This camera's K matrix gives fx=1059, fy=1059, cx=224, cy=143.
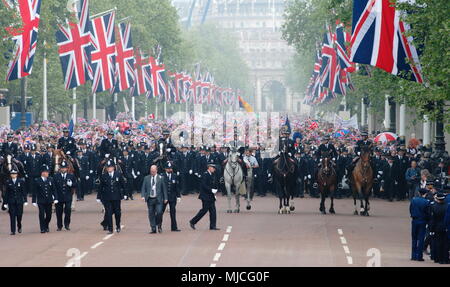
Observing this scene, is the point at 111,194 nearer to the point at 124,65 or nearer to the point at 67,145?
the point at 67,145

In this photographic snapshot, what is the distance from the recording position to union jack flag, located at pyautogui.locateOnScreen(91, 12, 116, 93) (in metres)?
54.9

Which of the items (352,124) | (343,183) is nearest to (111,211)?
(343,183)

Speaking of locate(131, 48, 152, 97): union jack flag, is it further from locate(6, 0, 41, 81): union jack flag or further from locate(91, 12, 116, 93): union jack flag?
locate(6, 0, 41, 81): union jack flag

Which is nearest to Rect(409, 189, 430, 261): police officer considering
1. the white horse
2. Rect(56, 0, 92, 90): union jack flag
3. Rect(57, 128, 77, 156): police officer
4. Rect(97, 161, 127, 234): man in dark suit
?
Rect(97, 161, 127, 234): man in dark suit

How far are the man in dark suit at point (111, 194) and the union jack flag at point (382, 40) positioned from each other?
6604 millimetres

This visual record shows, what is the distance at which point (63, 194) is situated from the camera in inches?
1048

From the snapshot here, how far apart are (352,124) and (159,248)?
36968 millimetres

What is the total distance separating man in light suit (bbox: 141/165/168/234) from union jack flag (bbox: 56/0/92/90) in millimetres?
24963

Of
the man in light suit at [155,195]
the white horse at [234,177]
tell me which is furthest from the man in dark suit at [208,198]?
the white horse at [234,177]

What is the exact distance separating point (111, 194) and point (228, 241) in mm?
3778

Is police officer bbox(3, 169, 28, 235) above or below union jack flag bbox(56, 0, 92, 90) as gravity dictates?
below

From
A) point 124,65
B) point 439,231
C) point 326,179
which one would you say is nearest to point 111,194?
point 326,179

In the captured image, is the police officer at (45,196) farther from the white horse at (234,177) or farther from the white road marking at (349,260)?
the white road marking at (349,260)
